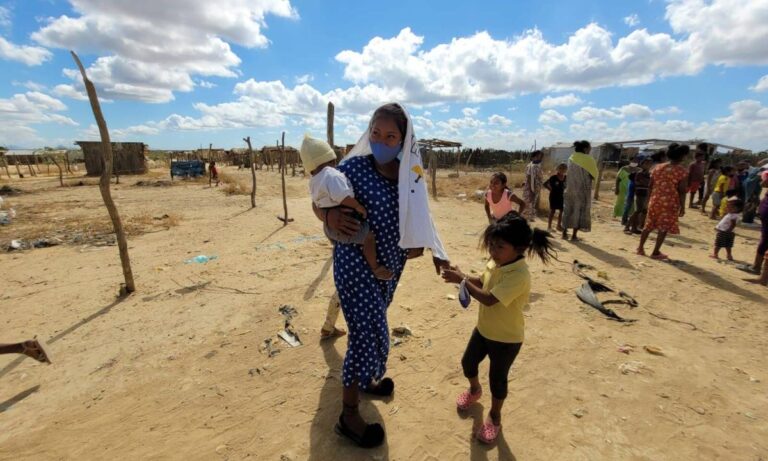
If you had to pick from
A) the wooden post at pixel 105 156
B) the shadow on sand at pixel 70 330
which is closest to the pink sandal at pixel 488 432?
the shadow on sand at pixel 70 330

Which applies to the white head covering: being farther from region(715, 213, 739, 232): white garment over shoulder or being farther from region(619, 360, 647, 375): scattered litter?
region(715, 213, 739, 232): white garment over shoulder

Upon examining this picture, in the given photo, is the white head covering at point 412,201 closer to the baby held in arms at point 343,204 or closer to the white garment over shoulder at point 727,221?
the baby held in arms at point 343,204

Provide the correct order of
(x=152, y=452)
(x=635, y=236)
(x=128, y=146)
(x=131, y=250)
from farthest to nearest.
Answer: (x=128, y=146) → (x=635, y=236) → (x=131, y=250) → (x=152, y=452)

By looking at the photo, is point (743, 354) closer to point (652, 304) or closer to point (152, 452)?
point (652, 304)

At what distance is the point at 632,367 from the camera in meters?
2.90

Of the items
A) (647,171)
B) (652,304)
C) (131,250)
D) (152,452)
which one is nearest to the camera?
(152,452)

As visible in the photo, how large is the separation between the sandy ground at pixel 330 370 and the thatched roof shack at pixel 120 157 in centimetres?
2131

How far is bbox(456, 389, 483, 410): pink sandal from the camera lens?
239 cm

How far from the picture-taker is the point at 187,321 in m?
3.80

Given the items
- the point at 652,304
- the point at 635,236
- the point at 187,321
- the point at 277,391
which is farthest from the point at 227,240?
the point at 635,236

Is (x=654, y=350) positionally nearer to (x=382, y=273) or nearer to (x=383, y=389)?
(x=383, y=389)

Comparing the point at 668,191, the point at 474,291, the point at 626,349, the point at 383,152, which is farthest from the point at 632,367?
the point at 668,191

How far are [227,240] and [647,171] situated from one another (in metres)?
8.42

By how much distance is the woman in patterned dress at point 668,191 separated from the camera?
532 centimetres
